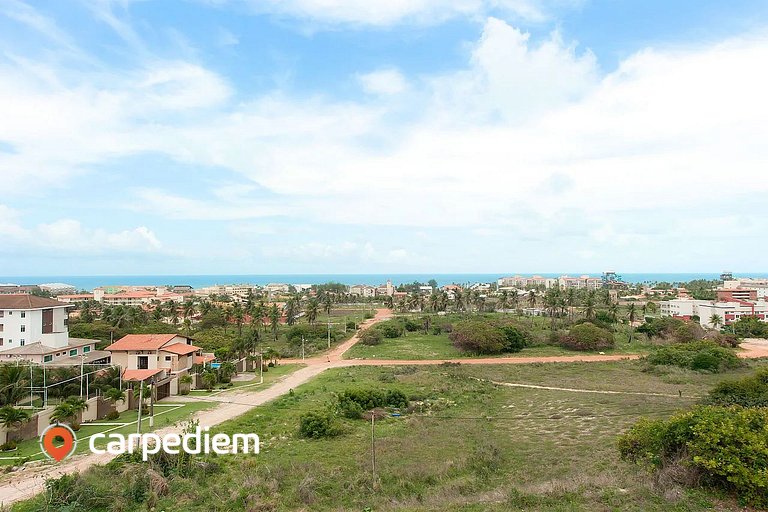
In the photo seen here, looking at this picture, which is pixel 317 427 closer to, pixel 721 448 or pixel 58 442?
pixel 58 442

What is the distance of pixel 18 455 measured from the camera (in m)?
18.4

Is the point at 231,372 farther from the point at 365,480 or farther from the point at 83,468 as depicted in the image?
the point at 365,480

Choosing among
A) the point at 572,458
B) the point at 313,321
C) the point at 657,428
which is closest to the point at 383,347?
the point at 313,321

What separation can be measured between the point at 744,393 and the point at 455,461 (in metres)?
18.3

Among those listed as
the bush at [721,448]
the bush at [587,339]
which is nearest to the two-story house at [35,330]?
the bush at [721,448]

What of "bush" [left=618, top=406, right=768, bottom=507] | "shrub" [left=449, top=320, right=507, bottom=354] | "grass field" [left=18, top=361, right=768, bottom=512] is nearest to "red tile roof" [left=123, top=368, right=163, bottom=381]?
"grass field" [left=18, top=361, right=768, bottom=512]

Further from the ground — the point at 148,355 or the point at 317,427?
the point at 148,355

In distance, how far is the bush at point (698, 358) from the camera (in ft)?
139

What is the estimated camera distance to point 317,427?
21.9 m

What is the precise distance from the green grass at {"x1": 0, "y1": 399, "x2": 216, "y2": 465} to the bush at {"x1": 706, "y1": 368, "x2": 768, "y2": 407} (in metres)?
28.8

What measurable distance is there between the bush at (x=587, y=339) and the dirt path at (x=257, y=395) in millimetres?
2237

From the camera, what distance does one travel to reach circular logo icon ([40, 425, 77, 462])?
17.6 m

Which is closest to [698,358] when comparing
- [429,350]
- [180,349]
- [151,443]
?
[429,350]

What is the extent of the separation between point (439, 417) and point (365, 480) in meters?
11.2
